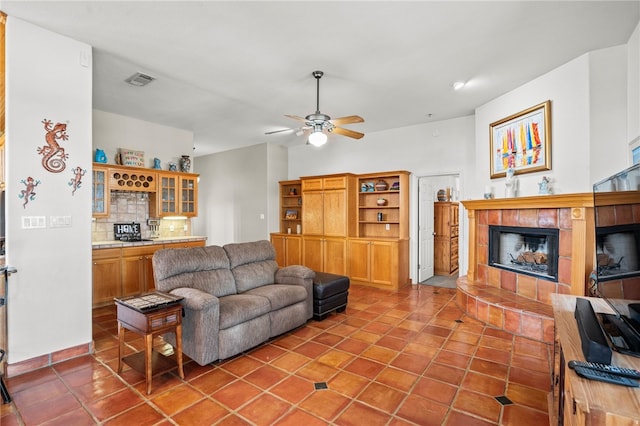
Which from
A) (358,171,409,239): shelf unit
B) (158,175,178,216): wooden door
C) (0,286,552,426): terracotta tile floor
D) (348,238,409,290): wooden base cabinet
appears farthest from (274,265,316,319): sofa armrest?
(158,175,178,216): wooden door

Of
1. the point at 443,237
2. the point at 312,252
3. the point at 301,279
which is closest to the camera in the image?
the point at 301,279

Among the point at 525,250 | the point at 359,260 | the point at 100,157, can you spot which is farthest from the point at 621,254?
the point at 100,157

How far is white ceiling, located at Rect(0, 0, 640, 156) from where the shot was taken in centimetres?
258

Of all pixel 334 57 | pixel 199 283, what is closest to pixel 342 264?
pixel 199 283

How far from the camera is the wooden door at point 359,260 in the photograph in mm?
5828

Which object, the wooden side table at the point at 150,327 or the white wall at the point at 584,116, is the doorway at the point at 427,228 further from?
the wooden side table at the point at 150,327

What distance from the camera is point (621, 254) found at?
1.66 m

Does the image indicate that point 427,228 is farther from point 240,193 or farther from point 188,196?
point 188,196

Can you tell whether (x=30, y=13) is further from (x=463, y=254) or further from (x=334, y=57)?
(x=463, y=254)

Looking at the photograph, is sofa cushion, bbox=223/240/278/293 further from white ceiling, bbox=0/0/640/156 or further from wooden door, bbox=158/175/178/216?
wooden door, bbox=158/175/178/216

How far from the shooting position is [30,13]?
262 centimetres

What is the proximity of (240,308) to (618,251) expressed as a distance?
278cm

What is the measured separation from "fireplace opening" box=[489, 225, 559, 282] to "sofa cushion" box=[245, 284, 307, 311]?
2801 millimetres

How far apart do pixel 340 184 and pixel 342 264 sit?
1.58 m
